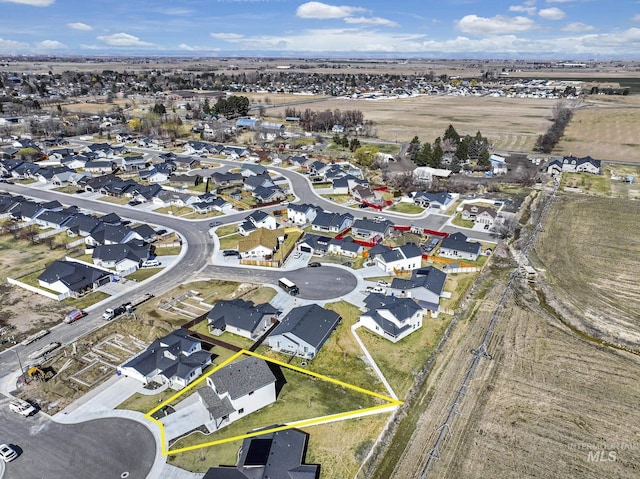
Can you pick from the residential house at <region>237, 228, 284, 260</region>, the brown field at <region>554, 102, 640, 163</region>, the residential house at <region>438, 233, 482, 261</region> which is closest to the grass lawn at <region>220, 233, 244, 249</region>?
the residential house at <region>237, 228, 284, 260</region>

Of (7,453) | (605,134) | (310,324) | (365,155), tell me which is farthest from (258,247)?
(605,134)

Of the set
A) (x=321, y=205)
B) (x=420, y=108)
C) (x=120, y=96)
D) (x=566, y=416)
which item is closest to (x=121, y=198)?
(x=321, y=205)

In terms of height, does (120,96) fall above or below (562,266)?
above

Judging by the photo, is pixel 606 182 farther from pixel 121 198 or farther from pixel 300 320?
pixel 121 198

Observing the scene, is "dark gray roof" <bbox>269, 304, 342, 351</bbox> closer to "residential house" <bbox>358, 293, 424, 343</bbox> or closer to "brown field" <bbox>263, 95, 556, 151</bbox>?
"residential house" <bbox>358, 293, 424, 343</bbox>

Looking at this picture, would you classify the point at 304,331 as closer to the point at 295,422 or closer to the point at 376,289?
the point at 295,422

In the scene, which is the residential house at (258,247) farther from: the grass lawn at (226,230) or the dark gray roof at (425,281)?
the dark gray roof at (425,281)
